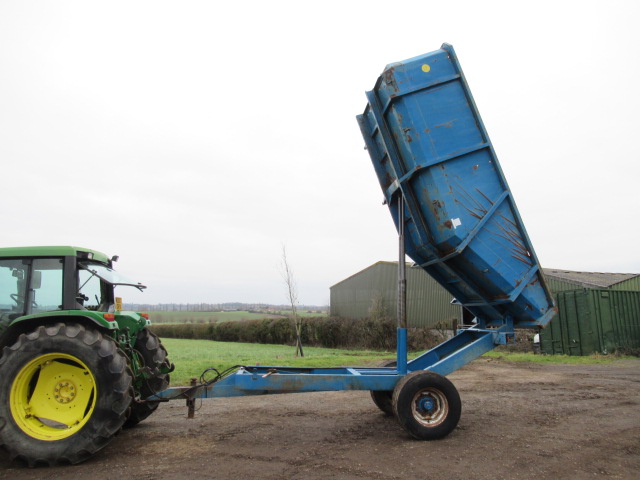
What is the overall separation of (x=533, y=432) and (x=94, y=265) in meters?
6.22

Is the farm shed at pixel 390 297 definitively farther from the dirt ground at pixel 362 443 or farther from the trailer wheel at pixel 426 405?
the trailer wheel at pixel 426 405

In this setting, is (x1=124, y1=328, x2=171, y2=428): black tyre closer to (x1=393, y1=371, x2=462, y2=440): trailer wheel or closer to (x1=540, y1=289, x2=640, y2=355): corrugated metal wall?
(x1=393, y1=371, x2=462, y2=440): trailer wheel

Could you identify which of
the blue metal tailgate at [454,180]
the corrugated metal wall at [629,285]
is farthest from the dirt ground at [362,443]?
the corrugated metal wall at [629,285]

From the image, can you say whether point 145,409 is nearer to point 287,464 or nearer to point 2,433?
point 2,433

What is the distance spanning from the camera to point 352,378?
19.3 ft

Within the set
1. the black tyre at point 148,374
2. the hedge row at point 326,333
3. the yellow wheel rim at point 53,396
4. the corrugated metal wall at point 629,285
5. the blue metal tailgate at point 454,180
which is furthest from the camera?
the hedge row at point 326,333

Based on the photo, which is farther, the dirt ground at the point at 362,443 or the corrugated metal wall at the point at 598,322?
the corrugated metal wall at the point at 598,322

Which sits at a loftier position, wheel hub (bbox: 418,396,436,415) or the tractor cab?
the tractor cab

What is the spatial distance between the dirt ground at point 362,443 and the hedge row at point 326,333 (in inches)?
670

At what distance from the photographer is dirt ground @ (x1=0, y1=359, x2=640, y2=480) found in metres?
4.71

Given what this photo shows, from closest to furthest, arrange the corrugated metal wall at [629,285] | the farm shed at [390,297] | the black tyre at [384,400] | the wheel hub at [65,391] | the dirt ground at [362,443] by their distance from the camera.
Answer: the dirt ground at [362,443]
the wheel hub at [65,391]
the black tyre at [384,400]
the corrugated metal wall at [629,285]
the farm shed at [390,297]

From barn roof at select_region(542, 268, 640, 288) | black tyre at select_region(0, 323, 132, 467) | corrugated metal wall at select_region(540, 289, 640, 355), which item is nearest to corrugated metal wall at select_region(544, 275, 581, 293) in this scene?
barn roof at select_region(542, 268, 640, 288)

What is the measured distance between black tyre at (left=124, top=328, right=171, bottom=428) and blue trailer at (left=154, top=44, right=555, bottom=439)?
0.62 metres

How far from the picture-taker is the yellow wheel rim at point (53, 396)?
16.8 ft
